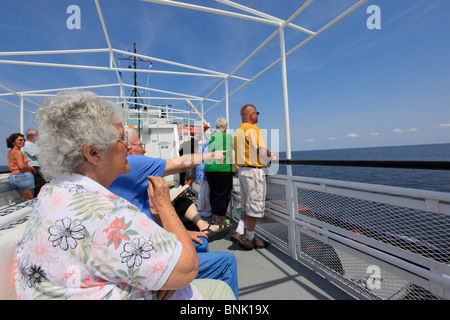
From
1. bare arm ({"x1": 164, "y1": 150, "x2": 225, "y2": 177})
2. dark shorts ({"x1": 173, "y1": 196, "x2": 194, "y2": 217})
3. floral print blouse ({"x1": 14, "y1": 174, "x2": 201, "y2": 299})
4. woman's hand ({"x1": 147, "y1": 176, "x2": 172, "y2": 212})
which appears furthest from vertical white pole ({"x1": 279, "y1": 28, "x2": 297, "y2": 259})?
floral print blouse ({"x1": 14, "y1": 174, "x2": 201, "y2": 299})

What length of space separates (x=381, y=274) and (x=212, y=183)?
2.19m

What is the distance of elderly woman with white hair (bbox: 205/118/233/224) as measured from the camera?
3107 mm

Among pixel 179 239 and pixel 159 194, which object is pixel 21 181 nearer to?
pixel 159 194

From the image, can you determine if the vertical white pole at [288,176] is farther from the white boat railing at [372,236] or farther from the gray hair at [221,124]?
the gray hair at [221,124]

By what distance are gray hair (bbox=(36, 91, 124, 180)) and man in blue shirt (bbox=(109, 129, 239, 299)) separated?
1.40 feet

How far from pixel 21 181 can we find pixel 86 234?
4047mm

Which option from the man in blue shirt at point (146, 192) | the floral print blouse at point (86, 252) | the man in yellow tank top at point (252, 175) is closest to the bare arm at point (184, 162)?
the man in blue shirt at point (146, 192)

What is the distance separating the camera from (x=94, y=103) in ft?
2.67

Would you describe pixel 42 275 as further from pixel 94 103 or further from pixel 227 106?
pixel 227 106

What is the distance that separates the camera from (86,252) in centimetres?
61

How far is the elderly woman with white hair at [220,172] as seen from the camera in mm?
3107

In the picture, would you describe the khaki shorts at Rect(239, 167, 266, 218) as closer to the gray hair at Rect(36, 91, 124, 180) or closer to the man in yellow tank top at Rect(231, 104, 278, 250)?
the man in yellow tank top at Rect(231, 104, 278, 250)

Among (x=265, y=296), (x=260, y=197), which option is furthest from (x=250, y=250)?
(x=265, y=296)

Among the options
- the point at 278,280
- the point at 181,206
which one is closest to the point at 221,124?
the point at 181,206
